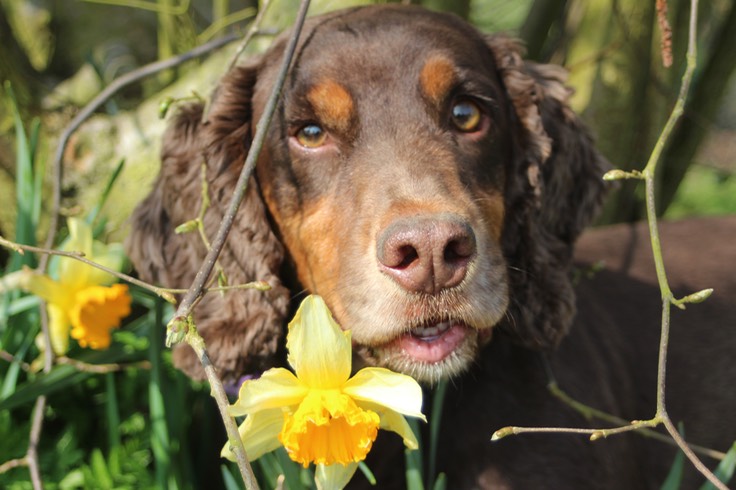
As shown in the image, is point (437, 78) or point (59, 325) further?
point (59, 325)

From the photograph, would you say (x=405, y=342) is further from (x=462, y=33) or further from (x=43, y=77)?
(x=43, y=77)

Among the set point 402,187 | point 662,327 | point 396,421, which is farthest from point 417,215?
point 662,327

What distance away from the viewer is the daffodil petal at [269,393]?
6.21 ft

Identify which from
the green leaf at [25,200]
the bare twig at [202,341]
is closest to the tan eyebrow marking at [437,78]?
the bare twig at [202,341]

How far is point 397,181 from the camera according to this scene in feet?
8.57

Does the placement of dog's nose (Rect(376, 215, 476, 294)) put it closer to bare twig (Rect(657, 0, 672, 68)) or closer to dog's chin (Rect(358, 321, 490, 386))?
dog's chin (Rect(358, 321, 490, 386))

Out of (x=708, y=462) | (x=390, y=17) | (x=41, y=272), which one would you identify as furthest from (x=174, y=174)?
(x=708, y=462)

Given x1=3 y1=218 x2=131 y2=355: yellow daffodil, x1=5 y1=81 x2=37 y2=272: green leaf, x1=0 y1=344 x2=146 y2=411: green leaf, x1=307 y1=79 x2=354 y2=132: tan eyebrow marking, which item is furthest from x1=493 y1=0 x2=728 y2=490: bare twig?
x1=5 y1=81 x2=37 y2=272: green leaf

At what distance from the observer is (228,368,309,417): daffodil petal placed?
1.89 m

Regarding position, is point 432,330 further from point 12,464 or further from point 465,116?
point 12,464

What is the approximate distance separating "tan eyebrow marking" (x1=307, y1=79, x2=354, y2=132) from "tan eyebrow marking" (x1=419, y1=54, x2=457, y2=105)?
24 cm

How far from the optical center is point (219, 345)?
3.06 meters

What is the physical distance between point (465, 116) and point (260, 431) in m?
1.32

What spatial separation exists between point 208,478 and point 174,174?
1171 millimetres
